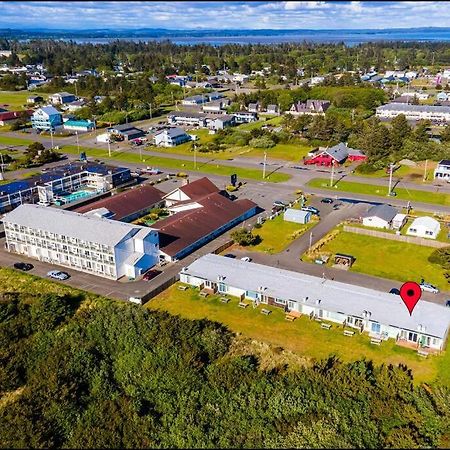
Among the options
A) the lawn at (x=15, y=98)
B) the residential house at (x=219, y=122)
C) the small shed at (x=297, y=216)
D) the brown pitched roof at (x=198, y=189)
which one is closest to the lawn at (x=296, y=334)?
the small shed at (x=297, y=216)

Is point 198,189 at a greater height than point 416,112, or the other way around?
point 416,112

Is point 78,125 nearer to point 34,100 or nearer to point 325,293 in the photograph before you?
point 34,100

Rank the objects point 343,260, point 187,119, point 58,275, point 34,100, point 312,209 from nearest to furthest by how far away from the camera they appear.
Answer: point 58,275, point 343,260, point 312,209, point 187,119, point 34,100

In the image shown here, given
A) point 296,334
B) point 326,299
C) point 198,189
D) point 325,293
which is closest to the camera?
point 296,334

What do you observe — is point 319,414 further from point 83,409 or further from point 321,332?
point 83,409

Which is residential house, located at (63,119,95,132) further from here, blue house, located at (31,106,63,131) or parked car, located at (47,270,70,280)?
parked car, located at (47,270,70,280)

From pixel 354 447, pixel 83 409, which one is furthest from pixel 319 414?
pixel 83 409

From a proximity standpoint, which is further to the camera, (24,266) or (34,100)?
(34,100)

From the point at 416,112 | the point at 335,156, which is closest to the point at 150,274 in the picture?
the point at 335,156
